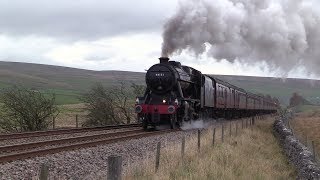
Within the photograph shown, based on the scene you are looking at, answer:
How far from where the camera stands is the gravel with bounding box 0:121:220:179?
31.7 ft

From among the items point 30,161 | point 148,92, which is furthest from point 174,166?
point 148,92

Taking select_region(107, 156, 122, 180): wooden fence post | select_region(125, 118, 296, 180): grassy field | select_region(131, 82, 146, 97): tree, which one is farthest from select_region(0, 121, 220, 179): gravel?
select_region(131, 82, 146, 97): tree

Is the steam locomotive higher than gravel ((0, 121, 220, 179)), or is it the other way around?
the steam locomotive

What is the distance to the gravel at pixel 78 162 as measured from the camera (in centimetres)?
966

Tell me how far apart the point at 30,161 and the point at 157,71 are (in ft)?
41.9

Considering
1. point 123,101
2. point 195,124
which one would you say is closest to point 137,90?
point 123,101

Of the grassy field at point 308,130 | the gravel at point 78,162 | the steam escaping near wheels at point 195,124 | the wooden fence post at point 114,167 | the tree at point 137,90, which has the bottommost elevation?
the grassy field at point 308,130

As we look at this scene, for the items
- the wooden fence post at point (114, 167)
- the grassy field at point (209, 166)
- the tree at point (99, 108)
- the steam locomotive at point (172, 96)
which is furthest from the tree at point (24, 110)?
the wooden fence post at point (114, 167)

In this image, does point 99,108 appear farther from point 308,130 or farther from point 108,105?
point 308,130

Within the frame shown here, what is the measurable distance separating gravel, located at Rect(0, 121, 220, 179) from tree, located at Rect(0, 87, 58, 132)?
11647 mm

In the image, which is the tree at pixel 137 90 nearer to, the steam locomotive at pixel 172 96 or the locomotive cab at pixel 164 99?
the steam locomotive at pixel 172 96

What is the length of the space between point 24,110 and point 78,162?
14.9m

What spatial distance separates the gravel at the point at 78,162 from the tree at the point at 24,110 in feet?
38.2

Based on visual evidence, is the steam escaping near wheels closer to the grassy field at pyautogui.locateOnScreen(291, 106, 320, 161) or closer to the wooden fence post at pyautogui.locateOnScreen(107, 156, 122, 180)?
the grassy field at pyautogui.locateOnScreen(291, 106, 320, 161)
